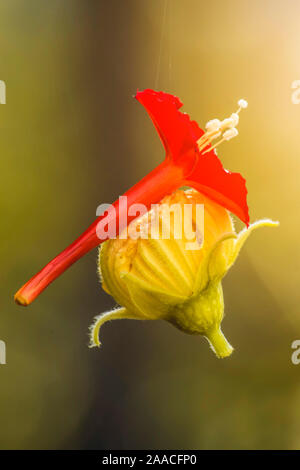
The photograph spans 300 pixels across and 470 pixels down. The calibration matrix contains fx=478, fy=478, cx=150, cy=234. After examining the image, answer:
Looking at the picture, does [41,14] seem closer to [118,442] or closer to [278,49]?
[278,49]

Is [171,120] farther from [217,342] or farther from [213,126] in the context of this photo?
[217,342]

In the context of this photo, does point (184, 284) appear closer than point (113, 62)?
Yes

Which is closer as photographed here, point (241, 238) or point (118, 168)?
point (241, 238)

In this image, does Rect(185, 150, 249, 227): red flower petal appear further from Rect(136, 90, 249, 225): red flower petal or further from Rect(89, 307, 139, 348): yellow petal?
Rect(89, 307, 139, 348): yellow petal

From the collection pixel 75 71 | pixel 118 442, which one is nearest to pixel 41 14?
pixel 75 71

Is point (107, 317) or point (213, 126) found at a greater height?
point (213, 126)

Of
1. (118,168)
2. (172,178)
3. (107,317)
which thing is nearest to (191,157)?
(172,178)

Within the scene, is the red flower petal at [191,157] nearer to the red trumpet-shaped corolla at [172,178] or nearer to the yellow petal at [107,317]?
the red trumpet-shaped corolla at [172,178]
